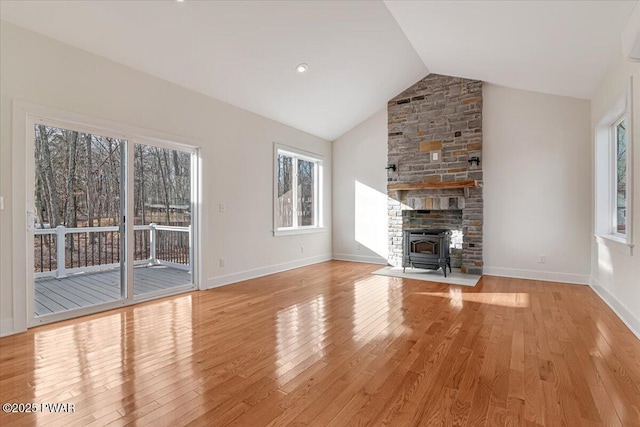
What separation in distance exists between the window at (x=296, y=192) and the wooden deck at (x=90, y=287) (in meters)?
2.06

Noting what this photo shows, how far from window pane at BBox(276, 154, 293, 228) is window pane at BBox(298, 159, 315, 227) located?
0.93 ft

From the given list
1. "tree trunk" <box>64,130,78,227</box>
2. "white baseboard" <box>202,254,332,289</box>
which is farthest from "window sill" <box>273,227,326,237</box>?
"tree trunk" <box>64,130,78,227</box>

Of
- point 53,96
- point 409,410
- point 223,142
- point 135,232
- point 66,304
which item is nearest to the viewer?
point 409,410

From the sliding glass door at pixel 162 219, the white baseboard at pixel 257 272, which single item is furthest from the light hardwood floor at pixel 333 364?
the white baseboard at pixel 257 272

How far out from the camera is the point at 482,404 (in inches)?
71.8

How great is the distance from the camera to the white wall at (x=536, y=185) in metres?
4.80

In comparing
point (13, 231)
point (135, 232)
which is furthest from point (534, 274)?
point (13, 231)

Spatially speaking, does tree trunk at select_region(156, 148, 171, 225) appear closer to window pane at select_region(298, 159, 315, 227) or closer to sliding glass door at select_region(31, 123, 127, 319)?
sliding glass door at select_region(31, 123, 127, 319)

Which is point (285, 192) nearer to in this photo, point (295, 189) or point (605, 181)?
point (295, 189)

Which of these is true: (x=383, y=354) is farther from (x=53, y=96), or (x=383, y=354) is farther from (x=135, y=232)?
(x=53, y=96)

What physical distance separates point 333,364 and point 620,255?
10.9 ft

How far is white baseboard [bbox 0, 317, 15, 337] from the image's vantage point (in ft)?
9.29

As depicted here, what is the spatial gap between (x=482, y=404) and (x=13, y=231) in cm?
387

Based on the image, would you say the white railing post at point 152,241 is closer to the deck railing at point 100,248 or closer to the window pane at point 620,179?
the deck railing at point 100,248
